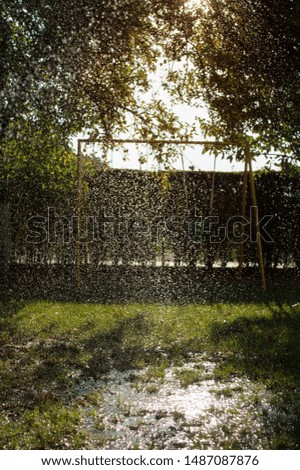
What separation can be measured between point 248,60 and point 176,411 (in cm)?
416

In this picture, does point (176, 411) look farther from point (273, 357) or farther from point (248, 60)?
point (248, 60)

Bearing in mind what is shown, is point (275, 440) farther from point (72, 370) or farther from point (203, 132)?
point (203, 132)

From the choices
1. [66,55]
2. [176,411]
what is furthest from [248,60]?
[176,411]

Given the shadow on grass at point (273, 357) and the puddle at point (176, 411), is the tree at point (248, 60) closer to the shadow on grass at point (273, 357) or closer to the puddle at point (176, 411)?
the shadow on grass at point (273, 357)

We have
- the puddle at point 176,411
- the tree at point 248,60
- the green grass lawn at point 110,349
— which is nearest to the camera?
the puddle at point 176,411

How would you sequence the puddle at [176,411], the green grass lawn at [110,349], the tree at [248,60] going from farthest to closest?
the tree at [248,60] → the green grass lawn at [110,349] → the puddle at [176,411]

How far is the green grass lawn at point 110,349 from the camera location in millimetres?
4371

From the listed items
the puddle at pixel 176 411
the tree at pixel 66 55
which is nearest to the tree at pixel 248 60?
the tree at pixel 66 55

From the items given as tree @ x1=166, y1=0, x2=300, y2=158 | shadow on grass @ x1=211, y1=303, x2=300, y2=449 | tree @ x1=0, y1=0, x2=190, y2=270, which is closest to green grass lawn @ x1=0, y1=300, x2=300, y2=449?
shadow on grass @ x1=211, y1=303, x2=300, y2=449

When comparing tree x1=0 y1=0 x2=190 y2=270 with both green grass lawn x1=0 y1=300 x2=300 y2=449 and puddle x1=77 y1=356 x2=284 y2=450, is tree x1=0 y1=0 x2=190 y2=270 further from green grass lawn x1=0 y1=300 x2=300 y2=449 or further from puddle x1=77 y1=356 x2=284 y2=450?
puddle x1=77 y1=356 x2=284 y2=450

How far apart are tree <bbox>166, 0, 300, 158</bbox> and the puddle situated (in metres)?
3.30

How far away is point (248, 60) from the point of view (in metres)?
7.30
